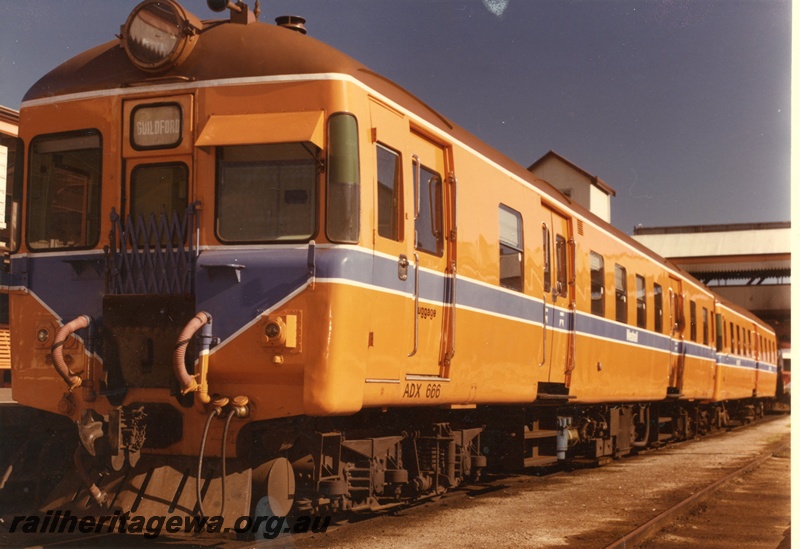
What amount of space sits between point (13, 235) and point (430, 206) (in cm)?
334

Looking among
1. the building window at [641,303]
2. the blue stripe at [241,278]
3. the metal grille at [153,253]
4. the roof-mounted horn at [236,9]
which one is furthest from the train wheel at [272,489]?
the building window at [641,303]

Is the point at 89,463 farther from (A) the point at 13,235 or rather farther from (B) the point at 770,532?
(B) the point at 770,532

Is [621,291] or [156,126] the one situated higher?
[156,126]

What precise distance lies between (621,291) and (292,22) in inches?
323

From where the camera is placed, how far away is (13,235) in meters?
7.60

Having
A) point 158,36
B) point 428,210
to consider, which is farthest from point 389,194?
point 158,36

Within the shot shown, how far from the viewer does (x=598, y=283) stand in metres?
13.2

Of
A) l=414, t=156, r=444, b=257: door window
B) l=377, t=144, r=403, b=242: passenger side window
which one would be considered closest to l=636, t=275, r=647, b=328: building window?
l=414, t=156, r=444, b=257: door window

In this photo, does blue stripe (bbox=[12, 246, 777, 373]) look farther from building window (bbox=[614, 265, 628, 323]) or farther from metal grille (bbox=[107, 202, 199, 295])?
building window (bbox=[614, 265, 628, 323])

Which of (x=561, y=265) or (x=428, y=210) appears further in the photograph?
(x=561, y=265)

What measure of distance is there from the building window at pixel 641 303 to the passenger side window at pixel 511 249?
576cm

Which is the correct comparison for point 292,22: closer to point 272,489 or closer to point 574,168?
point 272,489

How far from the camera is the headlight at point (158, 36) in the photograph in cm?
707

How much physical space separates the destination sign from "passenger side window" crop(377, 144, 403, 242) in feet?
4.88
